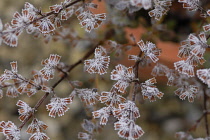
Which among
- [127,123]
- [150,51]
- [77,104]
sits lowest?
[77,104]

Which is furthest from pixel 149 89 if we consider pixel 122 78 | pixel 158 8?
pixel 158 8

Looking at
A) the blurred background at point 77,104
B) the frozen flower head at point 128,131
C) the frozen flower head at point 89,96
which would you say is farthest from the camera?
the blurred background at point 77,104

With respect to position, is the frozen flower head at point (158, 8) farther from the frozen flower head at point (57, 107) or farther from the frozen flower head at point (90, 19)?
the frozen flower head at point (57, 107)

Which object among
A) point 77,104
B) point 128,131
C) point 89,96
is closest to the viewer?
point 128,131

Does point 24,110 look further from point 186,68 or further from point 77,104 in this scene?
point 77,104

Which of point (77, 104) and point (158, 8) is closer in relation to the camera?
point (158, 8)

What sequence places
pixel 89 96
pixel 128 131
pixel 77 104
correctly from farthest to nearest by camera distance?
pixel 77 104 → pixel 89 96 → pixel 128 131

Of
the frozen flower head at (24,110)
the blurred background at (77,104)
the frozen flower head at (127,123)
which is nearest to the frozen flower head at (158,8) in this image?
the frozen flower head at (127,123)

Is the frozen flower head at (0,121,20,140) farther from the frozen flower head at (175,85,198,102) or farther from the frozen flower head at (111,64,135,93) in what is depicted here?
the frozen flower head at (175,85,198,102)

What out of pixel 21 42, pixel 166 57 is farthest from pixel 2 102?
pixel 166 57

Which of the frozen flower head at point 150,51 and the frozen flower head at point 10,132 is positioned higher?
the frozen flower head at point 150,51

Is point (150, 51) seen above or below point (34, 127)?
above
